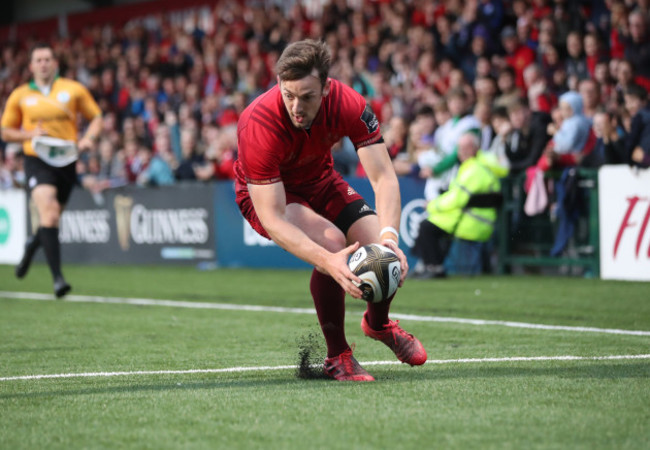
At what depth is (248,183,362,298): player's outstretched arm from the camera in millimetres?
5145

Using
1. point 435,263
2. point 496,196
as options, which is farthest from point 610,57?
point 435,263

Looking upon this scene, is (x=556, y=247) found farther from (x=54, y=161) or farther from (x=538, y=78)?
(x=54, y=161)

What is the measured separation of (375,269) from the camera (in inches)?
202

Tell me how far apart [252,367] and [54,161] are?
5.45m

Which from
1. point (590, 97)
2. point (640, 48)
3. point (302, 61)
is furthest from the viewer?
point (640, 48)

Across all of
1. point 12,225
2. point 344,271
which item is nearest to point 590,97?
point 344,271

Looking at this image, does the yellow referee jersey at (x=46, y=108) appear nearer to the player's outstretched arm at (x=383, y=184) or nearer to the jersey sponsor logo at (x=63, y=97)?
the jersey sponsor logo at (x=63, y=97)

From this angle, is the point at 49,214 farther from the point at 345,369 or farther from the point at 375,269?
the point at 375,269

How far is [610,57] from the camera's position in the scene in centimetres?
1412

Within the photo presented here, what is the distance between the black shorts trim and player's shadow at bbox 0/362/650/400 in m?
0.85

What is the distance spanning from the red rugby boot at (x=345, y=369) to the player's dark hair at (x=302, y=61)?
1578 mm

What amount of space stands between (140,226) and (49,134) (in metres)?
6.37

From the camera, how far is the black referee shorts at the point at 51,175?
10844mm

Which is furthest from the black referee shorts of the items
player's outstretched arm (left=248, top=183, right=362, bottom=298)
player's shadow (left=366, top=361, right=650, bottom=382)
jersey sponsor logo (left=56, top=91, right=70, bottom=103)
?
player's outstretched arm (left=248, top=183, right=362, bottom=298)
